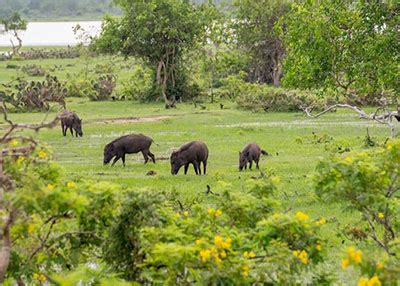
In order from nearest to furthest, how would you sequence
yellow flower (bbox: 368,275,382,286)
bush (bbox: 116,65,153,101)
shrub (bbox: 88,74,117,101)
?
yellow flower (bbox: 368,275,382,286), bush (bbox: 116,65,153,101), shrub (bbox: 88,74,117,101)

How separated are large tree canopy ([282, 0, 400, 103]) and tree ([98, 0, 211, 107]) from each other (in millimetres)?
21628

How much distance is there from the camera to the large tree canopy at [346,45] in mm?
18328

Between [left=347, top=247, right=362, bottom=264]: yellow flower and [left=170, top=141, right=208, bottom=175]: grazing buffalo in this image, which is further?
[left=170, top=141, right=208, bottom=175]: grazing buffalo

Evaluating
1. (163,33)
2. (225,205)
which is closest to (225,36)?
(163,33)

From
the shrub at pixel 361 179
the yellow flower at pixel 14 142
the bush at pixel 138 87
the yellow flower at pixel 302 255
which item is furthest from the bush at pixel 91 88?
the yellow flower at pixel 302 255

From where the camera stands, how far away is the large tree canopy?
18.3 m

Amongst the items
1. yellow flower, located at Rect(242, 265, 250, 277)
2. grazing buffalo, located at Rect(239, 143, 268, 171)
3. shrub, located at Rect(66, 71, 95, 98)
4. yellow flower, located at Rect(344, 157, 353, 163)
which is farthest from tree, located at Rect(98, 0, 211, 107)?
yellow flower, located at Rect(242, 265, 250, 277)

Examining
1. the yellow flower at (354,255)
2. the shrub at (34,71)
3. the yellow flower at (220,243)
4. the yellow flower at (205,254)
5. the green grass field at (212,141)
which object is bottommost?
the green grass field at (212,141)

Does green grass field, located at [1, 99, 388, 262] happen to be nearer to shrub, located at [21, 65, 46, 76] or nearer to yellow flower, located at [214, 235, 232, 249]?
yellow flower, located at [214, 235, 232, 249]

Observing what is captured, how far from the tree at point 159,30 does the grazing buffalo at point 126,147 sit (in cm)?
1701

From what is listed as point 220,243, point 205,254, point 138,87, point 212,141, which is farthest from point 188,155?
point 138,87

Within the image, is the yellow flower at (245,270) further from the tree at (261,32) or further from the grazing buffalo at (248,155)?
the tree at (261,32)

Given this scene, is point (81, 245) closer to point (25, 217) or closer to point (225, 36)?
point (25, 217)

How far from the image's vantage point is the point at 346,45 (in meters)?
19.3
